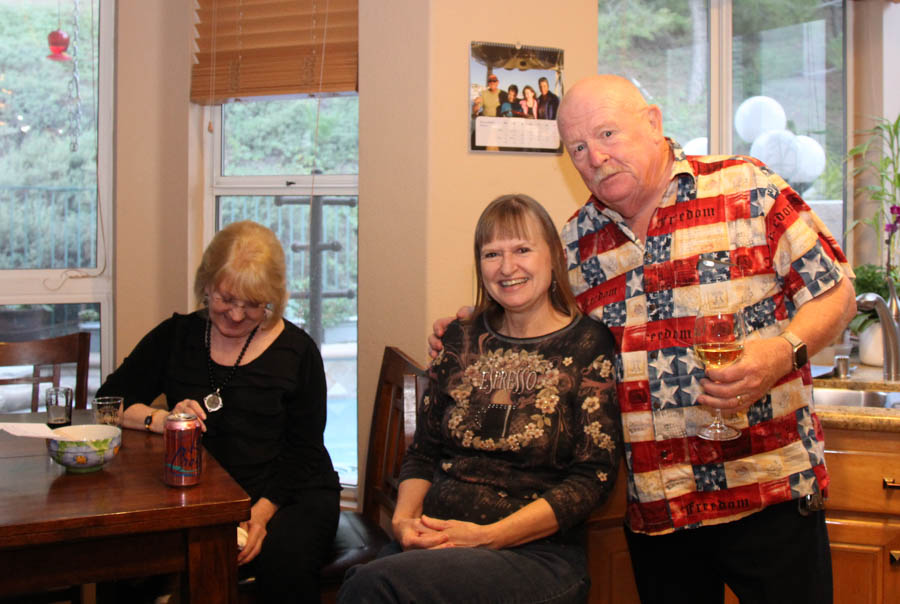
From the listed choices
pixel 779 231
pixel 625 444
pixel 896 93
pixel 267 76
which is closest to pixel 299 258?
pixel 267 76

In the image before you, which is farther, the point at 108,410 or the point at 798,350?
the point at 108,410

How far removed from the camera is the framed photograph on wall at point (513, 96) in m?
2.49

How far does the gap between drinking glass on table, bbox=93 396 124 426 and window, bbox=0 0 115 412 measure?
4.27 ft

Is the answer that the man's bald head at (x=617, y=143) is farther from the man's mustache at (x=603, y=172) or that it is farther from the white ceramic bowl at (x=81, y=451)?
the white ceramic bowl at (x=81, y=451)

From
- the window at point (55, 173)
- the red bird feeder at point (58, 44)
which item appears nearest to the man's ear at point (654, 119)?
the window at point (55, 173)

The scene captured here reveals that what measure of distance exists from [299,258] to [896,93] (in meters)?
2.54

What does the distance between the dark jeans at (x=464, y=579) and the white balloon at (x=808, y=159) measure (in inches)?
93.0

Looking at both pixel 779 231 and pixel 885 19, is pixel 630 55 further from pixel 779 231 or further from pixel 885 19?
pixel 779 231

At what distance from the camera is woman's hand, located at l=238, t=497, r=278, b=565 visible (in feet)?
5.76

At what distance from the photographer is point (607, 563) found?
5.98 ft

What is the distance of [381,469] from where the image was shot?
232 centimetres

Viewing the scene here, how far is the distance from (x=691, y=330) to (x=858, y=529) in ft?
3.04

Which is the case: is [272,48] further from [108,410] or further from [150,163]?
[108,410]

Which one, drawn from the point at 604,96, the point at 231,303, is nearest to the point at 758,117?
the point at 604,96
